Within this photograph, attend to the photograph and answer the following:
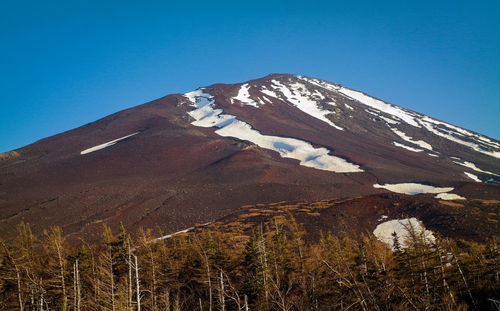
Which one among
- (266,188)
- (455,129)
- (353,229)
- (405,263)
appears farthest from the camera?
(455,129)

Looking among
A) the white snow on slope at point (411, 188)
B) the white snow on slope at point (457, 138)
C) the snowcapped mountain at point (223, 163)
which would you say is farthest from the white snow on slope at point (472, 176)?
the white snow on slope at point (457, 138)

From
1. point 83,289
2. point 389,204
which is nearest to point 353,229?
point 389,204

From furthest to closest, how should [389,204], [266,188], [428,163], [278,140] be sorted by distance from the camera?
[278,140], [428,163], [266,188], [389,204]

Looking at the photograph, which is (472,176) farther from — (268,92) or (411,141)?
(268,92)

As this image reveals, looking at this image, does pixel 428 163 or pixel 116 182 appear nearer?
pixel 116 182

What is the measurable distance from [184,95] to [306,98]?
48181 mm

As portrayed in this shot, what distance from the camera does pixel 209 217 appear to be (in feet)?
146

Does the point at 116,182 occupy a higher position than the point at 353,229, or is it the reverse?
the point at 116,182

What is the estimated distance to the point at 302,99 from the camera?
12606cm

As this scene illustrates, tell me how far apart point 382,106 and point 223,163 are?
10186cm

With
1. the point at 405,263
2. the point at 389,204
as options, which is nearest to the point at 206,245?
the point at 405,263

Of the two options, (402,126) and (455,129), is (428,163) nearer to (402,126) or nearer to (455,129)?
(402,126)

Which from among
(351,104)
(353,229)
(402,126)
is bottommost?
(353,229)

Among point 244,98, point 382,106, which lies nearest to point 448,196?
point 244,98
